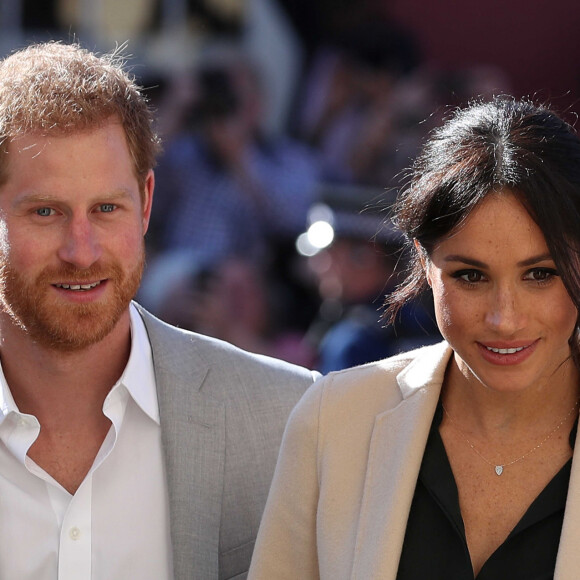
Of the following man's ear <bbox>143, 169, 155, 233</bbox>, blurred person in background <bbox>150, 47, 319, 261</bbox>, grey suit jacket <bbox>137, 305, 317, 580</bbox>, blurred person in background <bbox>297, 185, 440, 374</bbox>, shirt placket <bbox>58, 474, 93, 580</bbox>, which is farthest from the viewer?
blurred person in background <bbox>150, 47, 319, 261</bbox>

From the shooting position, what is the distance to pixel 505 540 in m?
2.07

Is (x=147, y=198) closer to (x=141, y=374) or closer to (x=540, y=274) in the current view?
(x=141, y=374)

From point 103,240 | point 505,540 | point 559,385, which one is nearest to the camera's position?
point 505,540

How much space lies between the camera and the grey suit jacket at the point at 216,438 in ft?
8.21

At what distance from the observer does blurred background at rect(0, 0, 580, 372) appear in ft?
17.5

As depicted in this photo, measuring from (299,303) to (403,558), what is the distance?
336 cm

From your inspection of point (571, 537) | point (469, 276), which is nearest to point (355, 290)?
point (469, 276)

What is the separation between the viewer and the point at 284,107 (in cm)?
573

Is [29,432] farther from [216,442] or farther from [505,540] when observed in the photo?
[505,540]

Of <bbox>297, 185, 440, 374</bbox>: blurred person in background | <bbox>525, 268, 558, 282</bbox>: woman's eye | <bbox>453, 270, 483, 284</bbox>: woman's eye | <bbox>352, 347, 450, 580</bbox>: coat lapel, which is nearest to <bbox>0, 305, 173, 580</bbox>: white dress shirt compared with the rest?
<bbox>352, 347, 450, 580</bbox>: coat lapel

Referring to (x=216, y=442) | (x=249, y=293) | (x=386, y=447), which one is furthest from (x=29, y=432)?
(x=249, y=293)

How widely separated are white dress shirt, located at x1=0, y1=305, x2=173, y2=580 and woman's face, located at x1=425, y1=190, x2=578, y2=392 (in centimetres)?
82

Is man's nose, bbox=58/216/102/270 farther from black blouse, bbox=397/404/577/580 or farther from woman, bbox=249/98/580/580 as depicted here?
black blouse, bbox=397/404/577/580

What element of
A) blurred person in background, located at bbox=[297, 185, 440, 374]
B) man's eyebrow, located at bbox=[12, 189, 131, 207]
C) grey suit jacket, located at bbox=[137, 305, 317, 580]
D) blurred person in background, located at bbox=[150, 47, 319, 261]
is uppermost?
blurred person in background, located at bbox=[150, 47, 319, 261]
